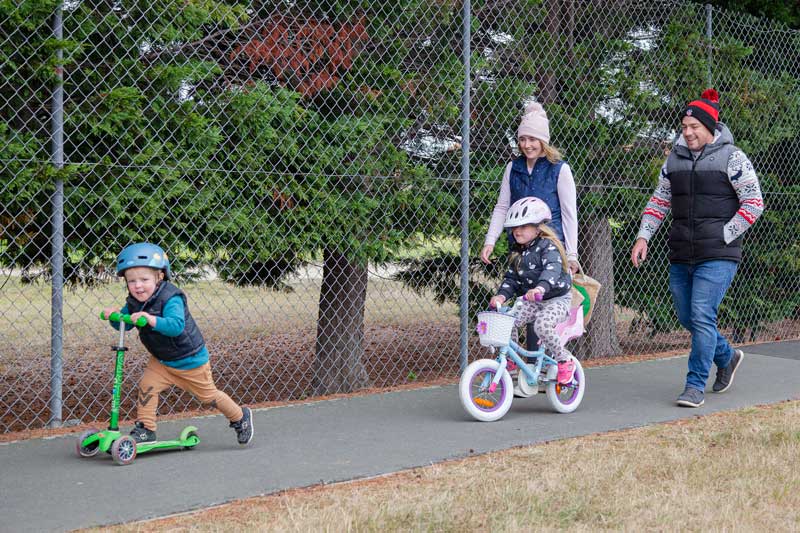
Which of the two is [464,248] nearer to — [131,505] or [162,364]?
[162,364]

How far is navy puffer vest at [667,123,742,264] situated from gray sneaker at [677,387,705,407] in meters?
0.91

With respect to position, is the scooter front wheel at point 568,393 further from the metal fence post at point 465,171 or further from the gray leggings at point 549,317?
the metal fence post at point 465,171

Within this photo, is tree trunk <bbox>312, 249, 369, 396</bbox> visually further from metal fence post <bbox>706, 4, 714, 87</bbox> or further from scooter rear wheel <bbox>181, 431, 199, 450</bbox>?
metal fence post <bbox>706, 4, 714, 87</bbox>

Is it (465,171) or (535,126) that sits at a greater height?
(535,126)

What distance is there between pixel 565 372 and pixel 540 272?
69 cm

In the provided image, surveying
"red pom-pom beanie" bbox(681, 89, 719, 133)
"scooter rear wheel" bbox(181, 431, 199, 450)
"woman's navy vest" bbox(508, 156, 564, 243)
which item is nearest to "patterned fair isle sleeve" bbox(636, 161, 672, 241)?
"red pom-pom beanie" bbox(681, 89, 719, 133)

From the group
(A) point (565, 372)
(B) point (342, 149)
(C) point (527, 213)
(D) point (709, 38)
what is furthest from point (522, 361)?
(D) point (709, 38)

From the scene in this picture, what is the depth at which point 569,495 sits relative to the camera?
13.2 feet

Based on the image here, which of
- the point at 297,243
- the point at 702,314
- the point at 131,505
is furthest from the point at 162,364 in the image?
the point at 702,314

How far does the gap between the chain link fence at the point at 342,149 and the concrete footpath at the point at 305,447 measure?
0.89m

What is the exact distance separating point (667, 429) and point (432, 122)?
9.82 ft

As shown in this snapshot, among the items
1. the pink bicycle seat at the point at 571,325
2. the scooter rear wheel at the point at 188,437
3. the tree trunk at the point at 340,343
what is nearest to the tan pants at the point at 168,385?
the scooter rear wheel at the point at 188,437

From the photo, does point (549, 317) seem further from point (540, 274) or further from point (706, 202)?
point (706, 202)

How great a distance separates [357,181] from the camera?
6645 mm
